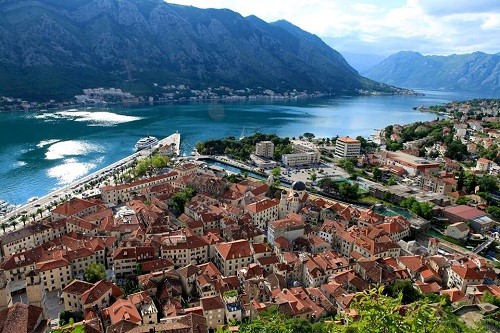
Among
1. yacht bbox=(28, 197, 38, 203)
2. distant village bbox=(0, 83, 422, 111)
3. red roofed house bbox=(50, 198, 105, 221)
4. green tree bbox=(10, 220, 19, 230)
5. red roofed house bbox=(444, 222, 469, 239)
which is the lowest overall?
red roofed house bbox=(444, 222, 469, 239)

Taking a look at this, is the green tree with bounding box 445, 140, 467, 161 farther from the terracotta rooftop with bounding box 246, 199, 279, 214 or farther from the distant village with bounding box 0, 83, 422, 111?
the distant village with bounding box 0, 83, 422, 111

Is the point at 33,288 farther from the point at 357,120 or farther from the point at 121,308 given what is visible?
the point at 357,120

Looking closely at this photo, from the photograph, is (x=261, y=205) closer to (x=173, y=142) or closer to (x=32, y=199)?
(x=32, y=199)

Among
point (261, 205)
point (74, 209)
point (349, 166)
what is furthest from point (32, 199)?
point (349, 166)

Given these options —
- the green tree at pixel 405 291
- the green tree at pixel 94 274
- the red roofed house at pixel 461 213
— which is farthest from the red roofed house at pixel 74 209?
the red roofed house at pixel 461 213

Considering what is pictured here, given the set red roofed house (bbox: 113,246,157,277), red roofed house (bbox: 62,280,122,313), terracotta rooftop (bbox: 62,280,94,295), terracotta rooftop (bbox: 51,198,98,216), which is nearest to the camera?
red roofed house (bbox: 62,280,122,313)

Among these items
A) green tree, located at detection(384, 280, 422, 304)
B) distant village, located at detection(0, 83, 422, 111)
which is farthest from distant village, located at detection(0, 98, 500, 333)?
distant village, located at detection(0, 83, 422, 111)
